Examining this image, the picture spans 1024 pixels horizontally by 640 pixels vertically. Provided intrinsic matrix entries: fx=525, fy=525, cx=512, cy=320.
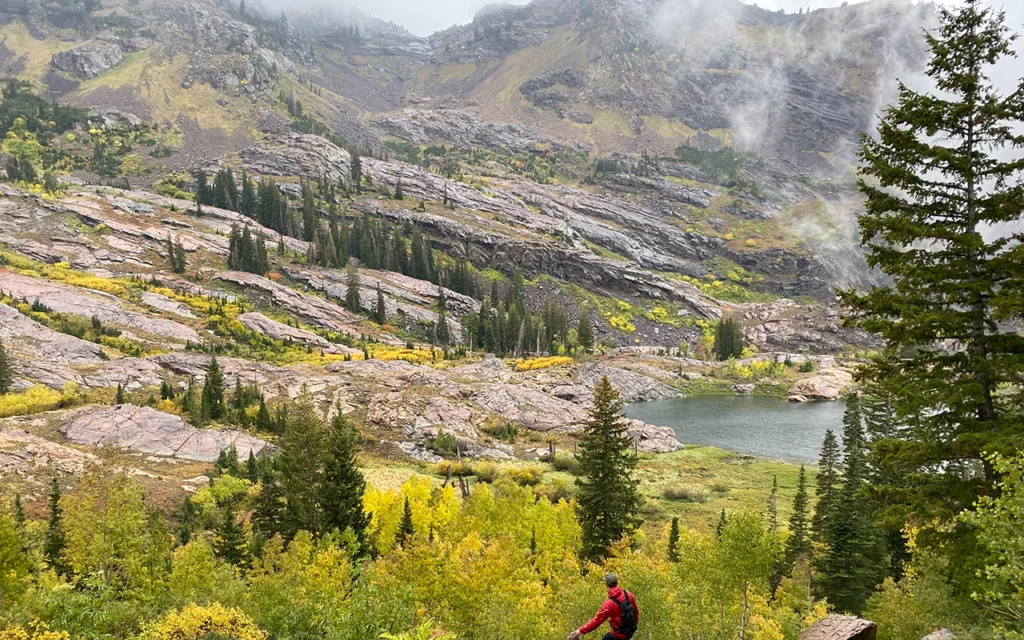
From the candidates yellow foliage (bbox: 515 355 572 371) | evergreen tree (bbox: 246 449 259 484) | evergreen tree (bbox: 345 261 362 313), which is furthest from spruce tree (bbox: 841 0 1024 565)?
evergreen tree (bbox: 345 261 362 313)

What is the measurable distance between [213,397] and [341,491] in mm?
33952

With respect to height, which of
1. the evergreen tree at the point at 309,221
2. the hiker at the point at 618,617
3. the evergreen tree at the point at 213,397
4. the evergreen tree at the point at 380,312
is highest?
the evergreen tree at the point at 309,221

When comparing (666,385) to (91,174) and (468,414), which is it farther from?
(91,174)

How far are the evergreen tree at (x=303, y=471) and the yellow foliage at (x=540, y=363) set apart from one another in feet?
249

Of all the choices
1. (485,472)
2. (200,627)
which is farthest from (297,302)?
(200,627)

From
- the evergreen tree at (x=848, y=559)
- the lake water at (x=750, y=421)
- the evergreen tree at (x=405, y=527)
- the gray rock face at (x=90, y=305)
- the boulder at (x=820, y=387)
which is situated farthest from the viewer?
the boulder at (x=820, y=387)

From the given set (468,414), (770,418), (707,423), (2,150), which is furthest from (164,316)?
(2,150)

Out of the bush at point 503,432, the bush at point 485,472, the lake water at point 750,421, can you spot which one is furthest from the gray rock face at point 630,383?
the bush at point 485,472

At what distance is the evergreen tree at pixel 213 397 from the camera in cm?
6093

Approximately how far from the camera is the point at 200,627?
51.2ft

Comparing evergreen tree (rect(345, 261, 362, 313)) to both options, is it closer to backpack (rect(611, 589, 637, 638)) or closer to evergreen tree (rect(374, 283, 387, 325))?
evergreen tree (rect(374, 283, 387, 325))

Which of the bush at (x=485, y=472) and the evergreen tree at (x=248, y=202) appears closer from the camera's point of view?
the bush at (x=485, y=472)

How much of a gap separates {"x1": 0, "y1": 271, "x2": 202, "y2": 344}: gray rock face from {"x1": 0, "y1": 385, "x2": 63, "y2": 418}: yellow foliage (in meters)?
33.5

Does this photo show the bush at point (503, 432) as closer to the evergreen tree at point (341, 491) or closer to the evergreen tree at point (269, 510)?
the evergreen tree at point (341, 491)
